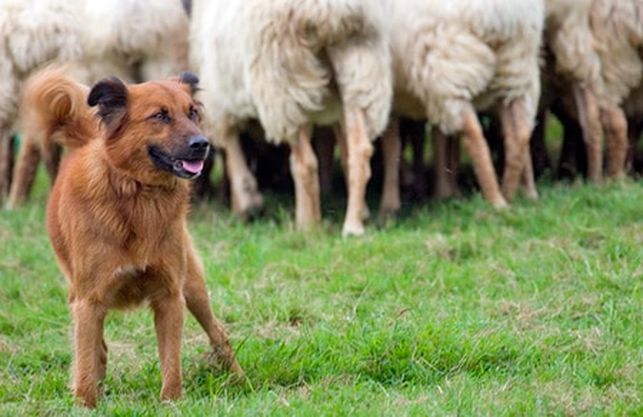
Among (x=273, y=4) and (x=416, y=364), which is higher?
(x=273, y=4)

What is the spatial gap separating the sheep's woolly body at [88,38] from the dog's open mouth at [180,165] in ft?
15.5

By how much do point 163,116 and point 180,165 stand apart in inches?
8.8

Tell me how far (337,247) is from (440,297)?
4.30 feet

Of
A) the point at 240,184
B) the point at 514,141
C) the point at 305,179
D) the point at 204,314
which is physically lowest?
the point at 240,184

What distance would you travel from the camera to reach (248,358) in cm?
639

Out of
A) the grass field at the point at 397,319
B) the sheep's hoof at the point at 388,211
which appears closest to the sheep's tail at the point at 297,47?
the grass field at the point at 397,319

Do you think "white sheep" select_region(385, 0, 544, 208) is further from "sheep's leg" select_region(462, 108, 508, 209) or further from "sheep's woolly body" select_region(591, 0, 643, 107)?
"sheep's woolly body" select_region(591, 0, 643, 107)

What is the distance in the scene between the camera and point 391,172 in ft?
34.6

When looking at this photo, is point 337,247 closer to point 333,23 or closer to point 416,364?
point 333,23

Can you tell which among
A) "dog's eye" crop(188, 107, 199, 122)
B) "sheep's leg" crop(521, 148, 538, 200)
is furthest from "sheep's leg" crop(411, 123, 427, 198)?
"dog's eye" crop(188, 107, 199, 122)

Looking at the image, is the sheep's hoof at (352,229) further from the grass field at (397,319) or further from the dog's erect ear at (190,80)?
the dog's erect ear at (190,80)

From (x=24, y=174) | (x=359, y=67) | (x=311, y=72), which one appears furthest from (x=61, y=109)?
(x=24, y=174)

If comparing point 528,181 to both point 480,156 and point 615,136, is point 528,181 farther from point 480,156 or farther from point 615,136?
point 615,136

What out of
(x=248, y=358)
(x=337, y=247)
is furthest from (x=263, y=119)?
(x=248, y=358)
